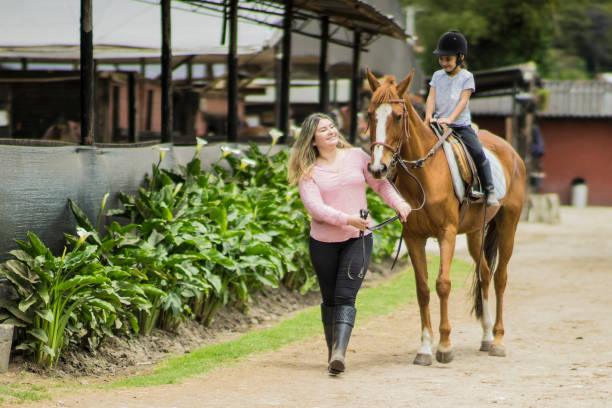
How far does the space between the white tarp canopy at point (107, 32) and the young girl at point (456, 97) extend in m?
5.52

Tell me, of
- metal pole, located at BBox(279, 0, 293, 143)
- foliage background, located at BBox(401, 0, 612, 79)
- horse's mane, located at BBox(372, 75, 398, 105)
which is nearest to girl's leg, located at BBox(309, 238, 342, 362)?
horse's mane, located at BBox(372, 75, 398, 105)

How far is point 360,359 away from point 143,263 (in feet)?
6.37

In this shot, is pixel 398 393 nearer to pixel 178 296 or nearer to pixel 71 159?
pixel 178 296

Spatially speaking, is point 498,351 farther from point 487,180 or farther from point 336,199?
point 336,199

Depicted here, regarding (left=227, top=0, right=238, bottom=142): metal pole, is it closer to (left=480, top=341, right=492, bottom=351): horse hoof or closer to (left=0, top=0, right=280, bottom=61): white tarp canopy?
(left=0, top=0, right=280, bottom=61): white tarp canopy

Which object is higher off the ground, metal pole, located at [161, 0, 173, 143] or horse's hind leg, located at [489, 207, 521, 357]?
metal pole, located at [161, 0, 173, 143]

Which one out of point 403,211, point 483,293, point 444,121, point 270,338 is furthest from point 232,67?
point 403,211

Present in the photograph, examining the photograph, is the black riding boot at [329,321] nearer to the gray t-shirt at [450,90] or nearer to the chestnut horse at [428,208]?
the chestnut horse at [428,208]

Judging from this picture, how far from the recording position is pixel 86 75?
789 cm

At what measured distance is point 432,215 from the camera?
7277 millimetres

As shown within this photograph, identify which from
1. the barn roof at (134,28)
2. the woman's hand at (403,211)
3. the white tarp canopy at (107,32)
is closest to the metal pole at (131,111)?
the barn roof at (134,28)

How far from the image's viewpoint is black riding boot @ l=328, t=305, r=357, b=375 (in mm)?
6555

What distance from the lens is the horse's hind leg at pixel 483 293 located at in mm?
7984

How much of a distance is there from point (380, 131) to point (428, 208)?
3.20 ft
